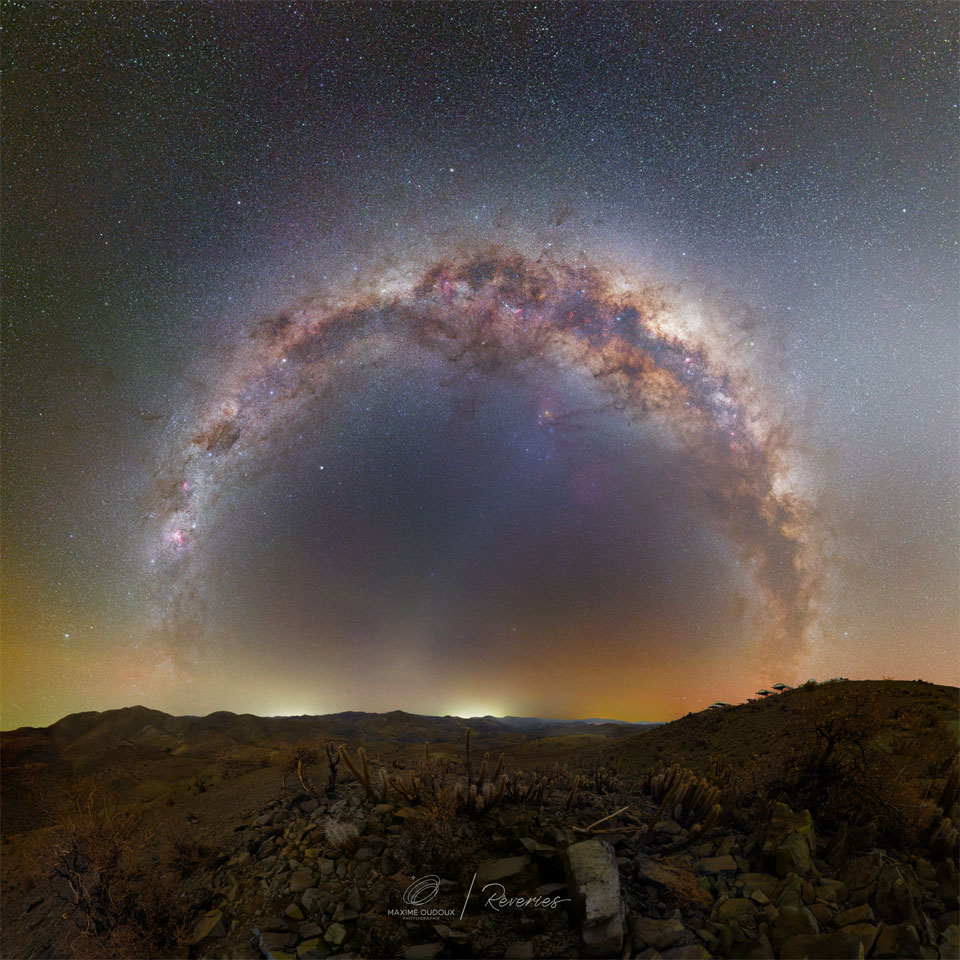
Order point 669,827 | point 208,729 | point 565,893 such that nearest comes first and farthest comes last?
point 565,893
point 669,827
point 208,729

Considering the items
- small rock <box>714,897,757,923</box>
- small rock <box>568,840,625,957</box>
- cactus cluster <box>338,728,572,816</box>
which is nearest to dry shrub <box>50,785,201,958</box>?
cactus cluster <box>338,728,572,816</box>

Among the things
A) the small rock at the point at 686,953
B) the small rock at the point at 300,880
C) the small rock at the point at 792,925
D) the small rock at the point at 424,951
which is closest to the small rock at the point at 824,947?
the small rock at the point at 792,925

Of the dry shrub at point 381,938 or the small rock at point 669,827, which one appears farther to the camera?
the small rock at point 669,827

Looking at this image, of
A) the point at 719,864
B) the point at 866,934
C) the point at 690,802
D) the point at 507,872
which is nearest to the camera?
the point at 866,934

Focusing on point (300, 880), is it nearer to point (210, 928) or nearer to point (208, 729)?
point (210, 928)

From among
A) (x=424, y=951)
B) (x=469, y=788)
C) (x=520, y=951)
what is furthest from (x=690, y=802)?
(x=424, y=951)

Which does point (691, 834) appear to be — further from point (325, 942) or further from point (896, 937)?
point (325, 942)

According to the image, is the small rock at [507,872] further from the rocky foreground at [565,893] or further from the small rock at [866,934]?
the small rock at [866,934]
